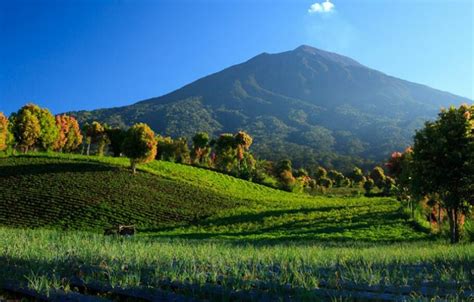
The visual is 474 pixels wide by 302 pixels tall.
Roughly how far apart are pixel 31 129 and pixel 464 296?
84541 millimetres

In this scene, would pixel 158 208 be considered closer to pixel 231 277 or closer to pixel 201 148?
pixel 231 277

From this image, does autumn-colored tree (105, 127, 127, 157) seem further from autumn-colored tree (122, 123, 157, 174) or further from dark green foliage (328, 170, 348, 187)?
dark green foliage (328, 170, 348, 187)

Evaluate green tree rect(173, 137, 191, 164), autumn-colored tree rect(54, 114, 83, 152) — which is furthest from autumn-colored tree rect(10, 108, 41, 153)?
green tree rect(173, 137, 191, 164)

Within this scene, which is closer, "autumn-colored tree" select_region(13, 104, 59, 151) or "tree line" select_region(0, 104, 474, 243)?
"tree line" select_region(0, 104, 474, 243)

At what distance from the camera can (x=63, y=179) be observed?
57.3m

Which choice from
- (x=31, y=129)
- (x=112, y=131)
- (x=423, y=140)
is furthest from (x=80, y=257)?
(x=112, y=131)

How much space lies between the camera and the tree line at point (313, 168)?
24062mm

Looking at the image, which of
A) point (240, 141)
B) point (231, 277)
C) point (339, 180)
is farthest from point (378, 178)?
point (231, 277)

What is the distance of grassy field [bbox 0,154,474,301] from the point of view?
7426 millimetres

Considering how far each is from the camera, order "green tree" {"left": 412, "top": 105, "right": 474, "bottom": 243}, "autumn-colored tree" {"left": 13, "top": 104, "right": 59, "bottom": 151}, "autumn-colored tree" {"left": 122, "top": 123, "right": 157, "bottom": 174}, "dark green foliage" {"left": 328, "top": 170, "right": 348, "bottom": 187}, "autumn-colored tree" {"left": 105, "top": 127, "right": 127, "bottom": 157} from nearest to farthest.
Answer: "green tree" {"left": 412, "top": 105, "right": 474, "bottom": 243}
"autumn-colored tree" {"left": 122, "top": 123, "right": 157, "bottom": 174}
"autumn-colored tree" {"left": 13, "top": 104, "right": 59, "bottom": 151}
"autumn-colored tree" {"left": 105, "top": 127, "right": 127, "bottom": 157}
"dark green foliage" {"left": 328, "top": 170, "right": 348, "bottom": 187}

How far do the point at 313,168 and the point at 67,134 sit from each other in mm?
86106

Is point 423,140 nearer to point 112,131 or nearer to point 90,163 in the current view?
point 90,163

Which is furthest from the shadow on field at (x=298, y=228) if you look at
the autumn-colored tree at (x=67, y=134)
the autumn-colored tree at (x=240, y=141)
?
the autumn-colored tree at (x=67, y=134)

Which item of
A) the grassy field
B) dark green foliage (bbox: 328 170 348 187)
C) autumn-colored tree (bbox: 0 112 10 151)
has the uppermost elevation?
autumn-colored tree (bbox: 0 112 10 151)
